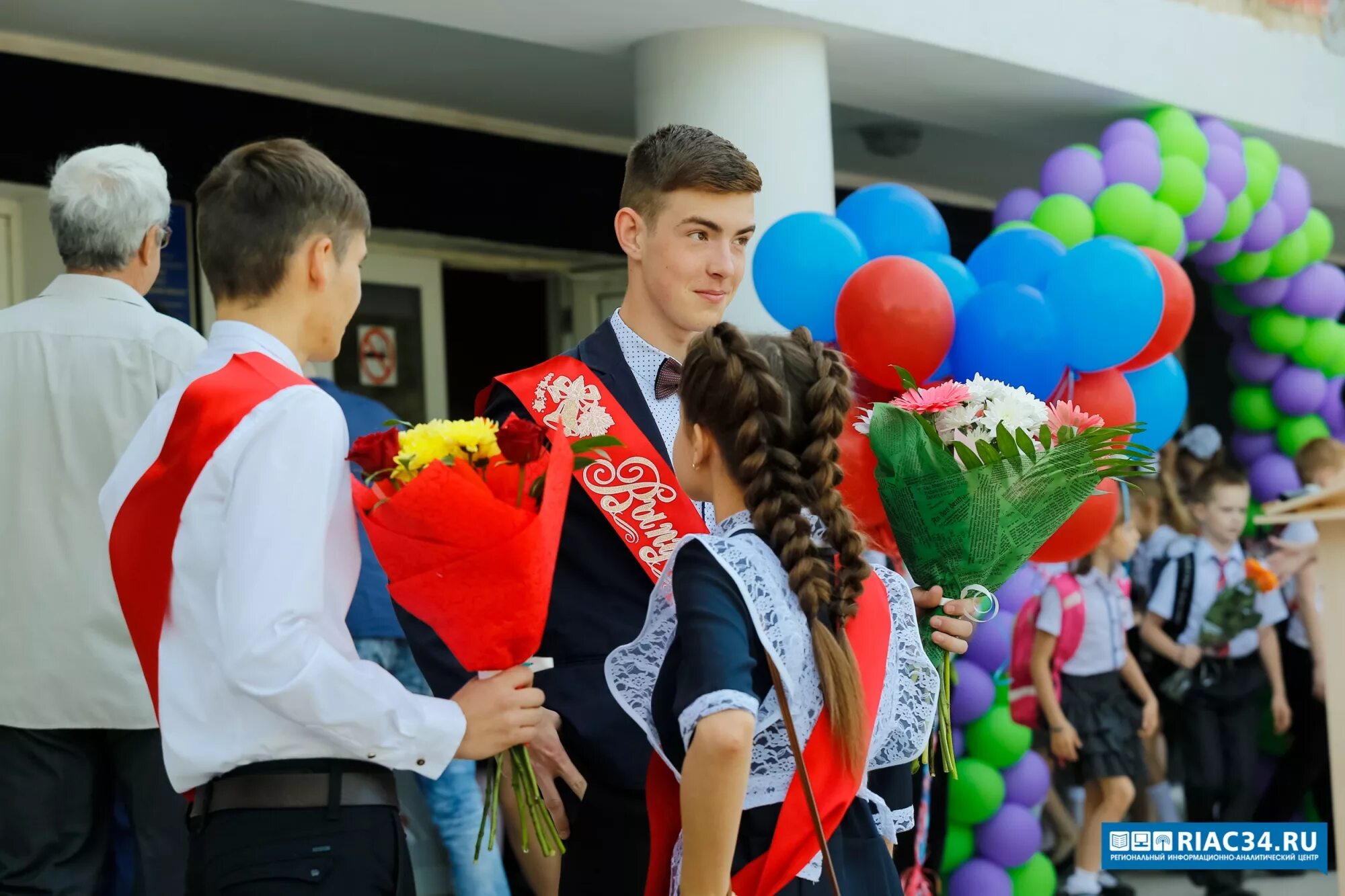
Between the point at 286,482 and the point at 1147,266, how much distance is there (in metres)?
3.10

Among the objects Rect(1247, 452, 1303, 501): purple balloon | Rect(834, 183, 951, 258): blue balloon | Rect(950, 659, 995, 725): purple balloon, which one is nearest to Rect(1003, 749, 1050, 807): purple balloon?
Rect(950, 659, 995, 725): purple balloon

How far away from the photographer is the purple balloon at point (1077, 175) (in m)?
5.43

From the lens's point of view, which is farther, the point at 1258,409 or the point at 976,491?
the point at 1258,409

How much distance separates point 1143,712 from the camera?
6133 mm

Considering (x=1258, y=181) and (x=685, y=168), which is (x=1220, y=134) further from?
(x=685, y=168)

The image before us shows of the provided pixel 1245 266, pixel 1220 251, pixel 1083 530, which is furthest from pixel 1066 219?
pixel 1083 530

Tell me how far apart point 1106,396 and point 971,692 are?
105 centimetres

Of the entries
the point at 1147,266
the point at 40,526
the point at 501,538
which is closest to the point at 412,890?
the point at 501,538

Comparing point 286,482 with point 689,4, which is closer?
point 286,482

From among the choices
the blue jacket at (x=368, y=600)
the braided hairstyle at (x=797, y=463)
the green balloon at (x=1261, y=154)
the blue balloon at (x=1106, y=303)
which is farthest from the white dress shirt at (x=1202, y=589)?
the braided hairstyle at (x=797, y=463)

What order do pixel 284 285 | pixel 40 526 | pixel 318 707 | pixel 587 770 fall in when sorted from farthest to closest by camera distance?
1. pixel 40 526
2. pixel 587 770
3. pixel 284 285
4. pixel 318 707

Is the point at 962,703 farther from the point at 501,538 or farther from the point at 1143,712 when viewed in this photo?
the point at 501,538

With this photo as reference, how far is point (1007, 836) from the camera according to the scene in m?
5.04

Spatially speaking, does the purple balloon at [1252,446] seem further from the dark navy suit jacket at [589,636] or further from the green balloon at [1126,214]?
the dark navy suit jacket at [589,636]
